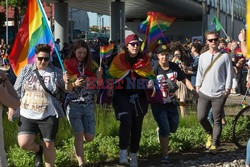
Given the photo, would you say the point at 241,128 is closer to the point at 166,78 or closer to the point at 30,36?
the point at 166,78

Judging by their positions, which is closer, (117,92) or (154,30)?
(117,92)

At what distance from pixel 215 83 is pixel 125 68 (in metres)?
1.65

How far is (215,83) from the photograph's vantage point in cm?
816

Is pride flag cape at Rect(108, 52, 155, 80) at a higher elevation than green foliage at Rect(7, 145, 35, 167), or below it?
higher

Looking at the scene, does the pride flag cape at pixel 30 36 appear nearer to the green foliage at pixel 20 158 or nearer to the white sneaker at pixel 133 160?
the green foliage at pixel 20 158

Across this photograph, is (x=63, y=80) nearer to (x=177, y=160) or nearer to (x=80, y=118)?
(x=80, y=118)

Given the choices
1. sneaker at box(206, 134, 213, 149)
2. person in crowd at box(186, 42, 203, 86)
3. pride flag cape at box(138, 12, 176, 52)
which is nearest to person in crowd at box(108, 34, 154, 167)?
sneaker at box(206, 134, 213, 149)

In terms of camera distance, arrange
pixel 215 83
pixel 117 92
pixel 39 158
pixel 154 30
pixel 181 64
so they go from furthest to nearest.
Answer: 1. pixel 181 64
2. pixel 154 30
3. pixel 215 83
4. pixel 117 92
5. pixel 39 158

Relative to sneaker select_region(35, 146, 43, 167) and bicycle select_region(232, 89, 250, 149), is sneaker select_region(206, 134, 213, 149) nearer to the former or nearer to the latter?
bicycle select_region(232, 89, 250, 149)

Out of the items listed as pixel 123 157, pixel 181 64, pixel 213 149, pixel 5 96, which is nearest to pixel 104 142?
pixel 123 157

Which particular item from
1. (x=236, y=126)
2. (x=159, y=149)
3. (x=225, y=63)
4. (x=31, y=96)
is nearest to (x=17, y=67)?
(x=31, y=96)

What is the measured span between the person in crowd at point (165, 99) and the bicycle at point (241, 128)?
4.61 ft

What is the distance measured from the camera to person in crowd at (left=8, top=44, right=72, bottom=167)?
6.27 m

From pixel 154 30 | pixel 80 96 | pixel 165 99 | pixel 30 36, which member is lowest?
pixel 165 99
